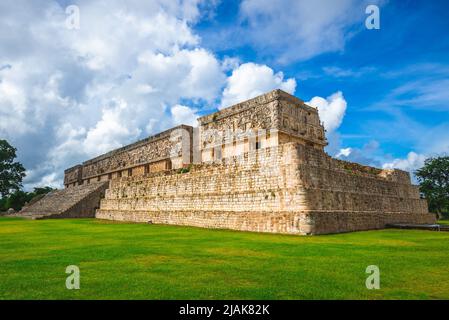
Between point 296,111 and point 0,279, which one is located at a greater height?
point 296,111

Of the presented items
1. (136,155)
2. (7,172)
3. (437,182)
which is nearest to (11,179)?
(7,172)

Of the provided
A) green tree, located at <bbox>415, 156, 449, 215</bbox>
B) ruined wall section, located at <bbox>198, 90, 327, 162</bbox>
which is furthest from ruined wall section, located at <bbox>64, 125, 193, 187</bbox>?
green tree, located at <bbox>415, 156, 449, 215</bbox>

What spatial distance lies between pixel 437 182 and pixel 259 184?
1472 inches

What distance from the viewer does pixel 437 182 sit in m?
41.6

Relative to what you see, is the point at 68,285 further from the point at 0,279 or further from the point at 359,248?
the point at 359,248

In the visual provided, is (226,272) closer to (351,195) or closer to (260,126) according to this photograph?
(351,195)

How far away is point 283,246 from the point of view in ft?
29.6

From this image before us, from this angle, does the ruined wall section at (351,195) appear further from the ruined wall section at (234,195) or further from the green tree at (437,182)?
the green tree at (437,182)

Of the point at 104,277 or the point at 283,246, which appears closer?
the point at 104,277

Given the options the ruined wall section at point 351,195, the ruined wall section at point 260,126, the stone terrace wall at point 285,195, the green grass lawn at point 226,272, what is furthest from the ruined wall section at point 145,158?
the green grass lawn at point 226,272

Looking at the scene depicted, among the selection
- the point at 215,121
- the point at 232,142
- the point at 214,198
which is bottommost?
the point at 214,198

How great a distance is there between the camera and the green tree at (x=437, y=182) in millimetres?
39156
